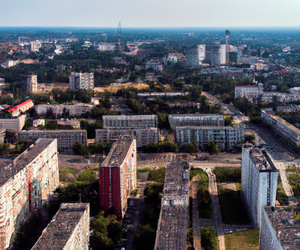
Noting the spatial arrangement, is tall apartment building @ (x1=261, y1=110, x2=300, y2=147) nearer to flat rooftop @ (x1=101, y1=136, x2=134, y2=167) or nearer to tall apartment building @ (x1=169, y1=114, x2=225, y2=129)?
tall apartment building @ (x1=169, y1=114, x2=225, y2=129)

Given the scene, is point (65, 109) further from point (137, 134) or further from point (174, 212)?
point (174, 212)

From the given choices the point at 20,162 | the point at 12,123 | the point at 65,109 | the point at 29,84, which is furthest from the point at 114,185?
the point at 29,84

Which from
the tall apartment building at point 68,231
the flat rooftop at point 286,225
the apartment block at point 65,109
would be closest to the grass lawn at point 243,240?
the flat rooftop at point 286,225

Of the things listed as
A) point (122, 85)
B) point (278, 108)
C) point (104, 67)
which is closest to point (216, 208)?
point (278, 108)

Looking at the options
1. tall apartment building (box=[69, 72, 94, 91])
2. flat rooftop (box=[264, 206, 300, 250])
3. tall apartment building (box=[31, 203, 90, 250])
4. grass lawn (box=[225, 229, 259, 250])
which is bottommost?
grass lawn (box=[225, 229, 259, 250])

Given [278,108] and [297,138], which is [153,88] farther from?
[297,138]

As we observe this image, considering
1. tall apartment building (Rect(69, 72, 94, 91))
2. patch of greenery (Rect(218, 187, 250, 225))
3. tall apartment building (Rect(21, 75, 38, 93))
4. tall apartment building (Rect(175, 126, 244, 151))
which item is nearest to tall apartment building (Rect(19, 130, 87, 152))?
tall apartment building (Rect(175, 126, 244, 151))
